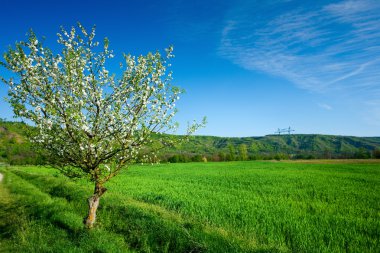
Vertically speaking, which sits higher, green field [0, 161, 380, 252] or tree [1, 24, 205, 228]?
tree [1, 24, 205, 228]

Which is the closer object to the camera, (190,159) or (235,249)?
(235,249)

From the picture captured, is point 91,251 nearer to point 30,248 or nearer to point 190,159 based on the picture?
point 30,248

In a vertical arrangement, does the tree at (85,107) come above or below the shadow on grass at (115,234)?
above

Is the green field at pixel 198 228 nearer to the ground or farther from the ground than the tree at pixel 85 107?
nearer to the ground

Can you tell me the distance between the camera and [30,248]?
1048 centimetres

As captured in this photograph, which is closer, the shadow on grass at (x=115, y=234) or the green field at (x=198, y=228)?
the shadow on grass at (x=115, y=234)

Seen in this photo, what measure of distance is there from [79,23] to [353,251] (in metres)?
13.0

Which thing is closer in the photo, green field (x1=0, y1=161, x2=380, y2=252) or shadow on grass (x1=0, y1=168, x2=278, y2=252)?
shadow on grass (x1=0, y1=168, x2=278, y2=252)

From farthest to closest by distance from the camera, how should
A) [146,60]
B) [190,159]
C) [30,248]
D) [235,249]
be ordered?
1. [190,159]
2. [146,60]
3. [30,248]
4. [235,249]

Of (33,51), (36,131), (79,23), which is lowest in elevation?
(36,131)

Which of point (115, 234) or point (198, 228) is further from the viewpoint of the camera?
point (198, 228)

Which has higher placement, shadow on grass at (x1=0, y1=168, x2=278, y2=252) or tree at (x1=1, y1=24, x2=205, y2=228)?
tree at (x1=1, y1=24, x2=205, y2=228)

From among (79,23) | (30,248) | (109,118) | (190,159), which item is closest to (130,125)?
(109,118)

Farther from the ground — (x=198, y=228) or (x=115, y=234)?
(x=198, y=228)
